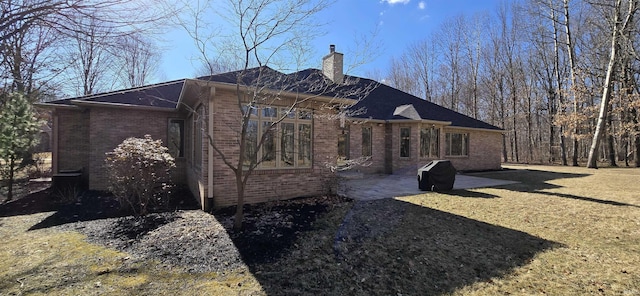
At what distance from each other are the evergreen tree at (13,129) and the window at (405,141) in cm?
1446

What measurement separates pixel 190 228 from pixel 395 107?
1290 centimetres

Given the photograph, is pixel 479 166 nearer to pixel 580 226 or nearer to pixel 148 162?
pixel 580 226

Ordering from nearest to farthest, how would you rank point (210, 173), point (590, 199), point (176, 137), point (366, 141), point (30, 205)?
point (210, 173) → point (30, 205) → point (590, 199) → point (176, 137) → point (366, 141)

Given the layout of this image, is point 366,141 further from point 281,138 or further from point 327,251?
point 327,251

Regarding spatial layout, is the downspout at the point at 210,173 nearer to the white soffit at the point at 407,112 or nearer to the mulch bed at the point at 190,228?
the mulch bed at the point at 190,228

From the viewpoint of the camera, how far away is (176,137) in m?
10.6

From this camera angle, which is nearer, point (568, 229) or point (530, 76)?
point (568, 229)

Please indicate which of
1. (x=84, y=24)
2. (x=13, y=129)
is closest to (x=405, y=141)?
(x=84, y=24)

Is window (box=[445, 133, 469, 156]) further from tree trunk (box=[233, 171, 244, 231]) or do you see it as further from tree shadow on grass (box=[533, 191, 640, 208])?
tree trunk (box=[233, 171, 244, 231])

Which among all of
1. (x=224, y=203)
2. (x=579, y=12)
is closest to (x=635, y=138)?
(x=579, y=12)

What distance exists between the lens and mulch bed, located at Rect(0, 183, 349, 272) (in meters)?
4.02

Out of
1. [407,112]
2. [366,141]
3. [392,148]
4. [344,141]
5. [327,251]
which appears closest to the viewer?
[327,251]

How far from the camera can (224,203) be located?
6539 mm

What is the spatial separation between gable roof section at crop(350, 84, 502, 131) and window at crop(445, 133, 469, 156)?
688 millimetres
